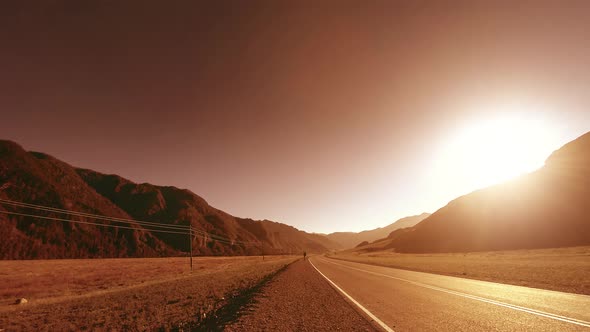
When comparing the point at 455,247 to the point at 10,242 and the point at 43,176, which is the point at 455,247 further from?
the point at 43,176

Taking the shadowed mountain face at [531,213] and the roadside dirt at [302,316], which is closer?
the roadside dirt at [302,316]

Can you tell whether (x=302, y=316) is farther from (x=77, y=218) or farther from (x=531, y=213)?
(x=77, y=218)

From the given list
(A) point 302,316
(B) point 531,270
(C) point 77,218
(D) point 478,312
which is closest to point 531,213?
(B) point 531,270

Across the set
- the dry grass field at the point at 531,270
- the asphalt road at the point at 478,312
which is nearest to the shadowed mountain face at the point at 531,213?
the dry grass field at the point at 531,270

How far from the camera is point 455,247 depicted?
334 ft

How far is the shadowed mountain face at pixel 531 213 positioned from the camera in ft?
253

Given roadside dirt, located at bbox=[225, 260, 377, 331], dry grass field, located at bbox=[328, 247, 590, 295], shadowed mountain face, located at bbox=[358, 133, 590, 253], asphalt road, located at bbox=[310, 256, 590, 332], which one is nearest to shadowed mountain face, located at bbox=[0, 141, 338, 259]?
dry grass field, located at bbox=[328, 247, 590, 295]

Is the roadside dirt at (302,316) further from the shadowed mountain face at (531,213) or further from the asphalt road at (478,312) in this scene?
the shadowed mountain face at (531,213)

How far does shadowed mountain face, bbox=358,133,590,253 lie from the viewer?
3041 inches

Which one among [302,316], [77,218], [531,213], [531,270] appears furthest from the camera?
[77,218]

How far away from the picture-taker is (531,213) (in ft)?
286

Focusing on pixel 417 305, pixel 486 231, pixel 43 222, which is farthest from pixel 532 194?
pixel 43 222

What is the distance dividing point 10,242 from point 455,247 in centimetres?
14683

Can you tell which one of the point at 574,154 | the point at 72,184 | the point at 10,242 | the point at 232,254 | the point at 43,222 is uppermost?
the point at 72,184
